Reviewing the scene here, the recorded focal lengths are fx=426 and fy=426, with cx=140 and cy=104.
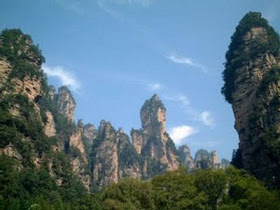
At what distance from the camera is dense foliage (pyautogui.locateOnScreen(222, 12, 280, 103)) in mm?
87812

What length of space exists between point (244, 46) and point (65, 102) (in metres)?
119

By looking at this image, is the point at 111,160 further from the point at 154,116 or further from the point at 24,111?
the point at 24,111

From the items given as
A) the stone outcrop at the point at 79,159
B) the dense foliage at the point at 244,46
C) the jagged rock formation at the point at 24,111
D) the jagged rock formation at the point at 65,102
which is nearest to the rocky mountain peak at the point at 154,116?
the jagged rock formation at the point at 65,102

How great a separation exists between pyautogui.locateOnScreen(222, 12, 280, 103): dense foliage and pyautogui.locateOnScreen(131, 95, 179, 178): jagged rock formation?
3396 inches

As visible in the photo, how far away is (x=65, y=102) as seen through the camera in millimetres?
194625

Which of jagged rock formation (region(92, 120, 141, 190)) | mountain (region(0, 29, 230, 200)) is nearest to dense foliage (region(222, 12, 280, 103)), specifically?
mountain (region(0, 29, 230, 200))

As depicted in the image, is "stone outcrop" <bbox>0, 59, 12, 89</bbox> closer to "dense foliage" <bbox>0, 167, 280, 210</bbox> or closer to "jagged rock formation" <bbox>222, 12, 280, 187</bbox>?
"dense foliage" <bbox>0, 167, 280, 210</bbox>

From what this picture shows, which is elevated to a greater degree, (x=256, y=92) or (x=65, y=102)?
(x=65, y=102)

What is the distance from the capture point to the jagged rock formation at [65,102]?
193 m

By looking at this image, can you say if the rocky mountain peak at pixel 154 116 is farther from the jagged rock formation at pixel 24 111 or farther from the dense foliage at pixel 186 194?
the dense foliage at pixel 186 194

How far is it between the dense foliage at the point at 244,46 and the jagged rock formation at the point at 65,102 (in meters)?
112

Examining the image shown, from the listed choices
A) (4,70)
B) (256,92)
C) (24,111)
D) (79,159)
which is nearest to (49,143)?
(24,111)

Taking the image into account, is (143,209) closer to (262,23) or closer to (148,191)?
(148,191)

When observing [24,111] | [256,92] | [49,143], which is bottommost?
[49,143]
